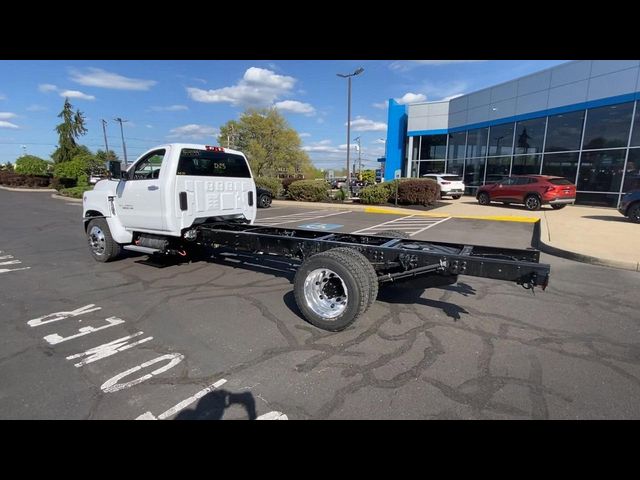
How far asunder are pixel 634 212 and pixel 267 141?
48953mm

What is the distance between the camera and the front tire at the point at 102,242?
6.58 meters

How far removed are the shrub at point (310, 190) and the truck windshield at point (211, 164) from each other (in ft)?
49.0

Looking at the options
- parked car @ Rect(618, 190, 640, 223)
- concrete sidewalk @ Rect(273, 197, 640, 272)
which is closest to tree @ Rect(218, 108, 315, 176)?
concrete sidewalk @ Rect(273, 197, 640, 272)

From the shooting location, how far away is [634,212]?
11.5 meters

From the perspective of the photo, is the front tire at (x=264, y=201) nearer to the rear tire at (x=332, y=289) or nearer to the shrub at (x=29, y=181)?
the rear tire at (x=332, y=289)

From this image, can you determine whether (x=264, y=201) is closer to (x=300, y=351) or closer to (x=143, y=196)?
Answer: (x=143, y=196)

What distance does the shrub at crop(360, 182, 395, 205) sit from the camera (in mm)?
A: 19375

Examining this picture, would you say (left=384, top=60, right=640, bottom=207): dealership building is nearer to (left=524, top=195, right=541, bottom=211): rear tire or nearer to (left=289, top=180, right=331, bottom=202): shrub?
(left=524, top=195, right=541, bottom=211): rear tire
